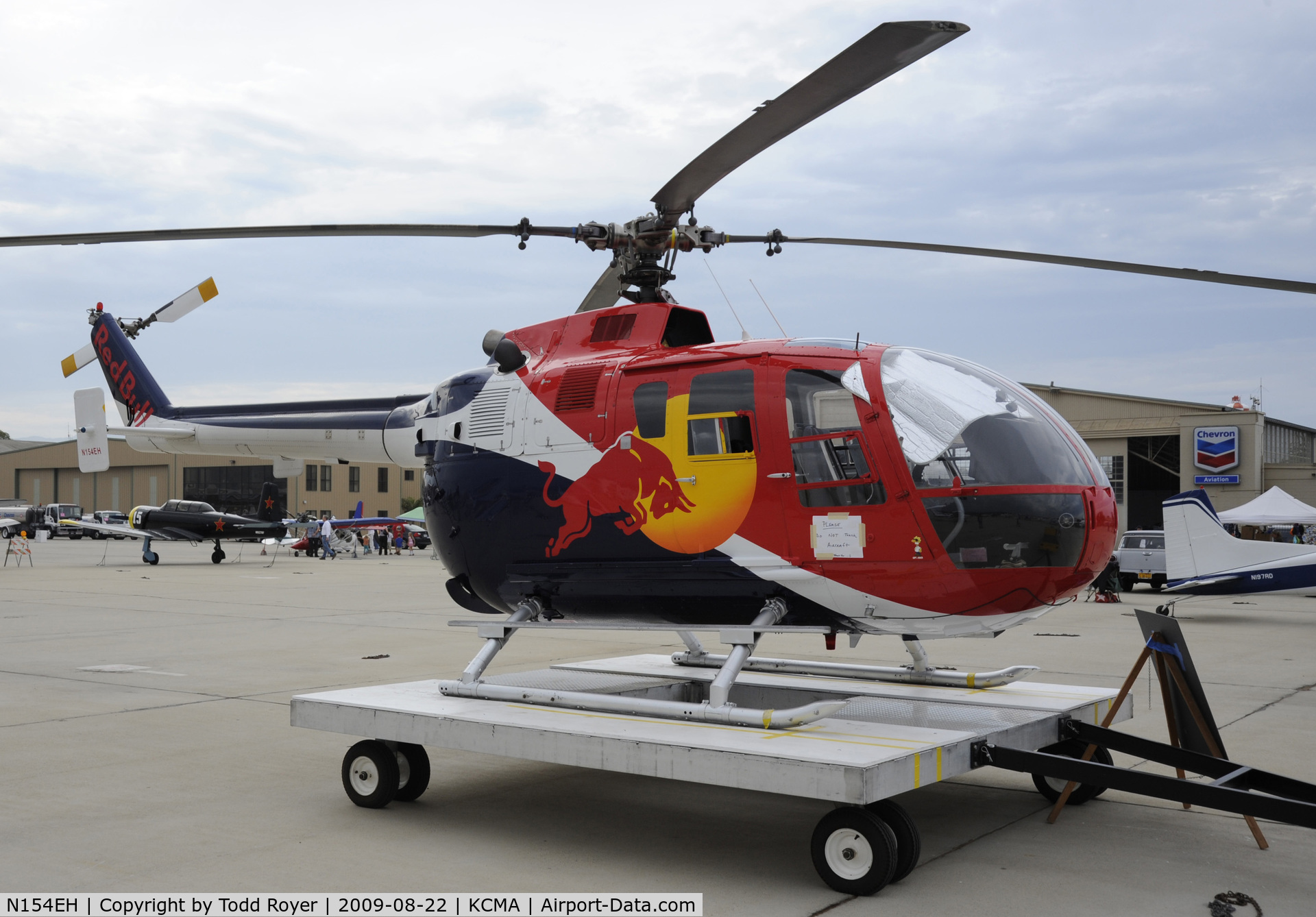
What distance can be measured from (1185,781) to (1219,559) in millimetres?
14908

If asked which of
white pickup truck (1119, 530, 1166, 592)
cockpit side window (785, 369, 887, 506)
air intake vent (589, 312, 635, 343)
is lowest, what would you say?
white pickup truck (1119, 530, 1166, 592)

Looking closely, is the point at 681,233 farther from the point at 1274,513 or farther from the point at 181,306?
the point at 1274,513

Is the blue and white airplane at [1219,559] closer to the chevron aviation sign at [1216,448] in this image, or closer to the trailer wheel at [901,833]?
the trailer wheel at [901,833]

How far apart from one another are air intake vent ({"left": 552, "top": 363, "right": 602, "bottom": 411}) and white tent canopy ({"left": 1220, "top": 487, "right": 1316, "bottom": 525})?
24343 millimetres

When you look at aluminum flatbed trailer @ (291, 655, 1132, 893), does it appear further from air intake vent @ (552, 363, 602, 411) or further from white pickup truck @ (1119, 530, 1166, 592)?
white pickup truck @ (1119, 530, 1166, 592)

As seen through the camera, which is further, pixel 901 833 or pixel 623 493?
pixel 623 493

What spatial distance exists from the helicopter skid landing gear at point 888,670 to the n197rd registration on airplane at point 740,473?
25mm

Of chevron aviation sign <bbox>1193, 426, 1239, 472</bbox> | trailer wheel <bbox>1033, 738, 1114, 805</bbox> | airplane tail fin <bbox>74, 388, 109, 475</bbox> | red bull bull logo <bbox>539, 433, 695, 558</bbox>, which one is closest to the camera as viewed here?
trailer wheel <bbox>1033, 738, 1114, 805</bbox>

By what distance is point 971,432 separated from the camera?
5.51 meters

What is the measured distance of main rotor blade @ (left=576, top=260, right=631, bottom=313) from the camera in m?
7.74

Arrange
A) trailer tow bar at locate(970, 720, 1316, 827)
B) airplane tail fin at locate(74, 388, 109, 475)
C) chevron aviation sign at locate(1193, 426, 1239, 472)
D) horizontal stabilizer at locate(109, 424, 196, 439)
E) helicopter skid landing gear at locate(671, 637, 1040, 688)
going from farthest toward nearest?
1. chevron aviation sign at locate(1193, 426, 1239, 472)
2. airplane tail fin at locate(74, 388, 109, 475)
3. horizontal stabilizer at locate(109, 424, 196, 439)
4. helicopter skid landing gear at locate(671, 637, 1040, 688)
5. trailer tow bar at locate(970, 720, 1316, 827)

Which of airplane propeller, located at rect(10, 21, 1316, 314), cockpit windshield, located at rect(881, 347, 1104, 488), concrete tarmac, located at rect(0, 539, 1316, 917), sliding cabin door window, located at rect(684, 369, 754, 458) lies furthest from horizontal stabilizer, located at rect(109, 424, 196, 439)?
cockpit windshield, located at rect(881, 347, 1104, 488)

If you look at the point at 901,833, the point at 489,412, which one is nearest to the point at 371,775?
the point at 489,412

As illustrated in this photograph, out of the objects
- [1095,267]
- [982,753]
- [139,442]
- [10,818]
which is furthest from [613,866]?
[139,442]
